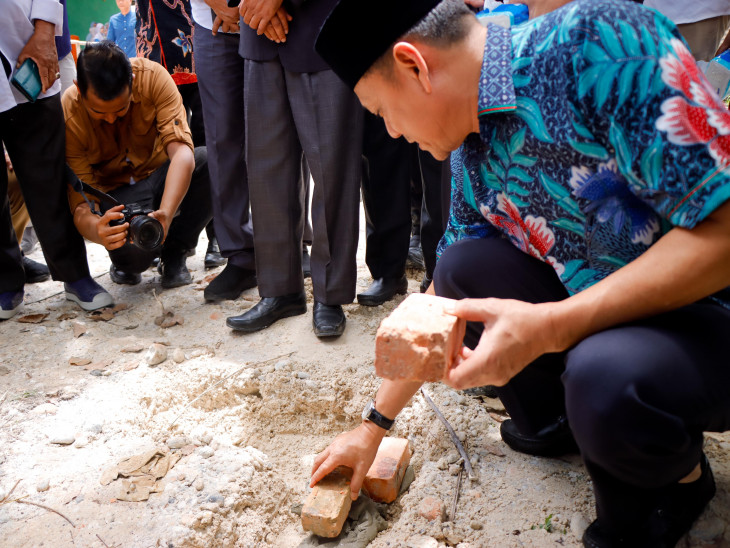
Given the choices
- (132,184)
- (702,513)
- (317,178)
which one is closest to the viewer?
(702,513)

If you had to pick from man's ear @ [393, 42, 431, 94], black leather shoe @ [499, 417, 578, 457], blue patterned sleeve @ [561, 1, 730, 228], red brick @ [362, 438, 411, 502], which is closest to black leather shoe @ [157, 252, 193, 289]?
red brick @ [362, 438, 411, 502]

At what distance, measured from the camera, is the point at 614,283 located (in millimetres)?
1003

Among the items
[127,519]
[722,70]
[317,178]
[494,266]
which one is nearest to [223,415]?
[127,519]

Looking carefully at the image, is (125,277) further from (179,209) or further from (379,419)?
(379,419)

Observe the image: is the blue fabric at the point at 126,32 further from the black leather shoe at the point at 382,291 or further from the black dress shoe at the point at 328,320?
the black dress shoe at the point at 328,320

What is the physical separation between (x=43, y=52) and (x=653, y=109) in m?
2.76

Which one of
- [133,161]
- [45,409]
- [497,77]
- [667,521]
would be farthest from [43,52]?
[667,521]

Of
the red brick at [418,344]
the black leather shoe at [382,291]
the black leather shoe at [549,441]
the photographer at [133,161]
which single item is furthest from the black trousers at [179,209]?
Result: the red brick at [418,344]

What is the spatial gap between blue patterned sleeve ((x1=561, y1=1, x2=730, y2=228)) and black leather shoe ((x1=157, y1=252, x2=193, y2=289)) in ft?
9.00

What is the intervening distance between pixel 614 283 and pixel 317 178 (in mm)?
1602

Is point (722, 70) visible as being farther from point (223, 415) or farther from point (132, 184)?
point (132, 184)

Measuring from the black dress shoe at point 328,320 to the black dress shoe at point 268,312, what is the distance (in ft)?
0.61

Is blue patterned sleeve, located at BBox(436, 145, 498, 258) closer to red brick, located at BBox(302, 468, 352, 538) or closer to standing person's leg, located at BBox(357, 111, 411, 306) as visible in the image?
red brick, located at BBox(302, 468, 352, 538)

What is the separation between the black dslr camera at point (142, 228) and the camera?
277 centimetres
